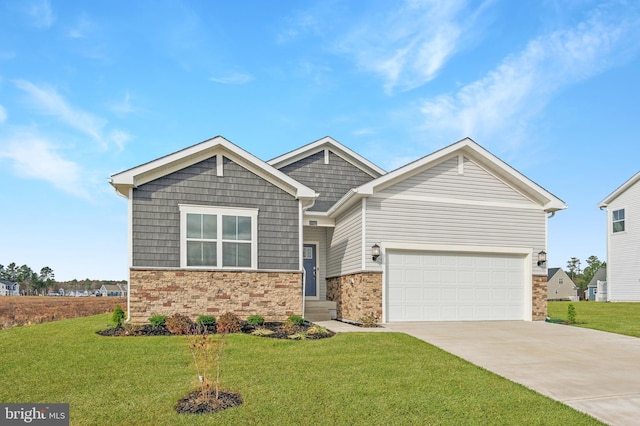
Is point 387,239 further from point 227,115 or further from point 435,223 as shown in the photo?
point 227,115

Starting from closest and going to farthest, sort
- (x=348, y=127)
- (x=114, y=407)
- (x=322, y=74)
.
Answer: (x=114, y=407)
(x=322, y=74)
(x=348, y=127)

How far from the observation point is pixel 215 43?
11.8 meters

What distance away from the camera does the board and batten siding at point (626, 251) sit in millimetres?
25656

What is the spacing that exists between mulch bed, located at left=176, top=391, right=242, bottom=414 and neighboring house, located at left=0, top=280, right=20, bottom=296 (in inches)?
4274

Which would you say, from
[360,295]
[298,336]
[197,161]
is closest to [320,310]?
[360,295]

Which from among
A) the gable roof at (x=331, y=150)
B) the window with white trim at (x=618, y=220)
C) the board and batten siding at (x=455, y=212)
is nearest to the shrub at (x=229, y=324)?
the board and batten siding at (x=455, y=212)

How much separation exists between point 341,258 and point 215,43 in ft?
26.4

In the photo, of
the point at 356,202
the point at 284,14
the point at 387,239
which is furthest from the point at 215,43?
the point at 387,239

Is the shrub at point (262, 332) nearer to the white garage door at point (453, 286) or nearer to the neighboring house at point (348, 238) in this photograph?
the neighboring house at point (348, 238)

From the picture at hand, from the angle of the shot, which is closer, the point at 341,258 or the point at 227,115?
the point at 227,115

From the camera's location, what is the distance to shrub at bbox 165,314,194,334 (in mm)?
11117

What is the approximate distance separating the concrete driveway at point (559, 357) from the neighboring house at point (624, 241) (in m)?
16.2

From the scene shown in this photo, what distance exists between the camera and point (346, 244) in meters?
15.4

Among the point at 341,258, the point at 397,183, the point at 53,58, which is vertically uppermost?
the point at 53,58
